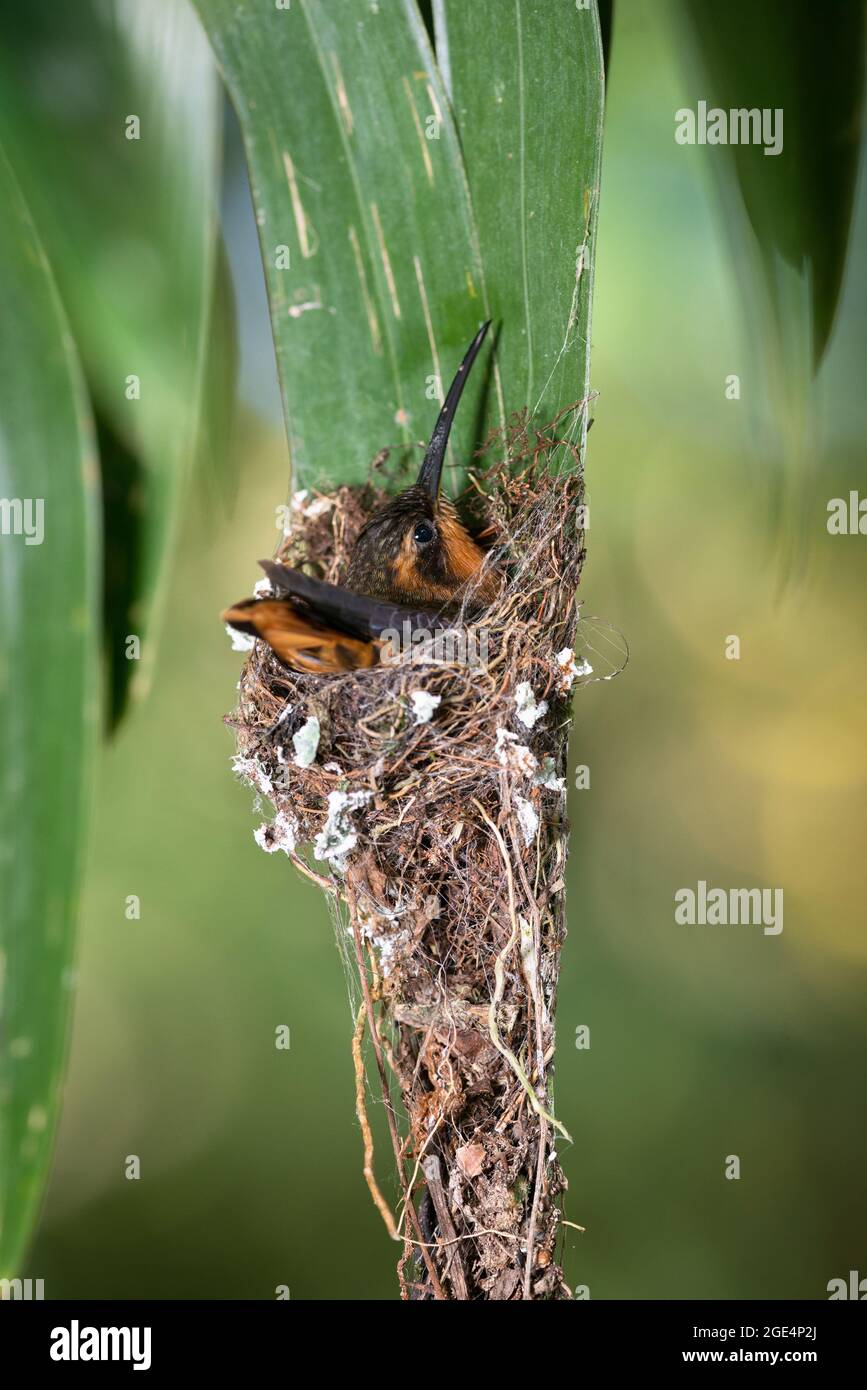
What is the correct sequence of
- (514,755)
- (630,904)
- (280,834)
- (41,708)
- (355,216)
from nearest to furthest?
(514,755), (280,834), (355,216), (41,708), (630,904)

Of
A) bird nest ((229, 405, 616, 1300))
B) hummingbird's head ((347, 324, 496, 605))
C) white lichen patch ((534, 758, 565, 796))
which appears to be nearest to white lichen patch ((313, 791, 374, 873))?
bird nest ((229, 405, 616, 1300))

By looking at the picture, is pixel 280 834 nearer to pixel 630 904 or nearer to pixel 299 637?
pixel 299 637

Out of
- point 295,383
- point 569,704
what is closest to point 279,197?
point 295,383

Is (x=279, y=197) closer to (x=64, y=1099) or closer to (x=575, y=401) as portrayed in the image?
(x=575, y=401)

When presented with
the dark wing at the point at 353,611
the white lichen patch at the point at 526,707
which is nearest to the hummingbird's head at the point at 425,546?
the dark wing at the point at 353,611

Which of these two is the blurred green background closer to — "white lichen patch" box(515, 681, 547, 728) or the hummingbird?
the hummingbird

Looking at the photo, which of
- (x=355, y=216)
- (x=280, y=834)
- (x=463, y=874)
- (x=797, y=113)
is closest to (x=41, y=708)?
(x=280, y=834)
